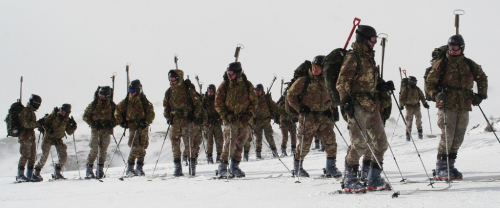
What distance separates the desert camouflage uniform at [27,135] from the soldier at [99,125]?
6.40 feet

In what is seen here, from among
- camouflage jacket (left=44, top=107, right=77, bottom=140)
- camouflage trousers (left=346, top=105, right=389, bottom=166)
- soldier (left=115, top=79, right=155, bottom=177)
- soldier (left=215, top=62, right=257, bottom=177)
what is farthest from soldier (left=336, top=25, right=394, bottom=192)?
camouflage jacket (left=44, top=107, right=77, bottom=140)

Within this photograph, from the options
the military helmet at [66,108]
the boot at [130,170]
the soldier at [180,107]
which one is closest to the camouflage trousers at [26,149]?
the military helmet at [66,108]

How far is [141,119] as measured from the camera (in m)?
9.63

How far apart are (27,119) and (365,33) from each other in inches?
367

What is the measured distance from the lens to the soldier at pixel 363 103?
477 centimetres

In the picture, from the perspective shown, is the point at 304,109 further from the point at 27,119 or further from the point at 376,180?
the point at 27,119

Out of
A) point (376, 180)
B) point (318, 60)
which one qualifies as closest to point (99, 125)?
point (318, 60)

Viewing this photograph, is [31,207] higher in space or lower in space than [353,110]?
lower

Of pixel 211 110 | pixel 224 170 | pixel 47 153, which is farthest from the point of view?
pixel 211 110

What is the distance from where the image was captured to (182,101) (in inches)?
351

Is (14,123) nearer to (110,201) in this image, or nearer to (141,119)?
(141,119)

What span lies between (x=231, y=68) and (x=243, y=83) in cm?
40

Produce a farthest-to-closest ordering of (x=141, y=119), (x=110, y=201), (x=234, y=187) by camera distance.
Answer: (x=141, y=119) < (x=234, y=187) < (x=110, y=201)

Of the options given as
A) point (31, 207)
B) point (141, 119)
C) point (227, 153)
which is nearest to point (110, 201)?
point (31, 207)
